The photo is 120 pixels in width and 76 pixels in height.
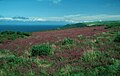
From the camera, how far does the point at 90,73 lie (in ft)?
29.6

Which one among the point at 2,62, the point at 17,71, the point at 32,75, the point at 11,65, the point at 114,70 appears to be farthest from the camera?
the point at 2,62

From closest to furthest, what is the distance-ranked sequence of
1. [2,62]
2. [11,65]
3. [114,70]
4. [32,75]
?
[114,70]
[32,75]
[11,65]
[2,62]

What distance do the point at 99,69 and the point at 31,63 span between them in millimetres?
3916

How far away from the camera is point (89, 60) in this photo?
11609 mm

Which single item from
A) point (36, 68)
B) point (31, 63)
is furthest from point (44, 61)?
point (36, 68)

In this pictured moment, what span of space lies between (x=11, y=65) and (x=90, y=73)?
4581 mm

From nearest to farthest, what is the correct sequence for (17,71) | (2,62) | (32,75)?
(32,75) → (17,71) → (2,62)

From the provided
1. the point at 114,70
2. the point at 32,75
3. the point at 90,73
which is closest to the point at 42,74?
the point at 32,75

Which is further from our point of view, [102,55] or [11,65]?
[102,55]

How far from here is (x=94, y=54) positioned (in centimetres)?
1255

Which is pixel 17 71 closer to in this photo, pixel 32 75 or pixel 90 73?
pixel 32 75

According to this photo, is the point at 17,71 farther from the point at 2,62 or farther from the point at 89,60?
the point at 89,60

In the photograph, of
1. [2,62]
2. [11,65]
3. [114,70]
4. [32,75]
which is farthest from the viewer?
[2,62]

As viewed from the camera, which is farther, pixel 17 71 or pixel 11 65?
pixel 11 65
